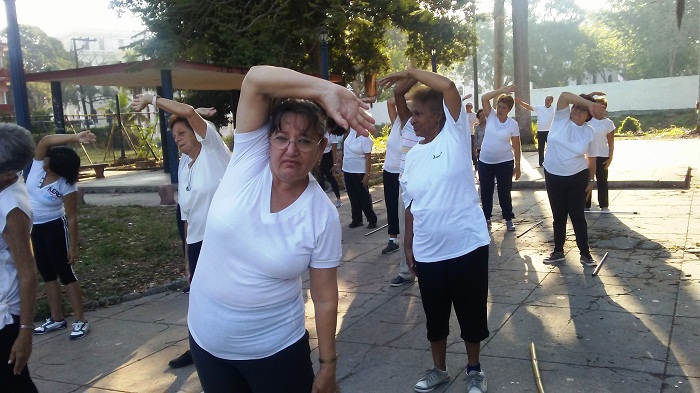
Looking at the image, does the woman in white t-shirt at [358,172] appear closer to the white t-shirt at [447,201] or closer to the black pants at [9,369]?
the white t-shirt at [447,201]

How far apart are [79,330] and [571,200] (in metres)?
5.13

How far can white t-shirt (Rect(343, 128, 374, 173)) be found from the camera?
9.55 m

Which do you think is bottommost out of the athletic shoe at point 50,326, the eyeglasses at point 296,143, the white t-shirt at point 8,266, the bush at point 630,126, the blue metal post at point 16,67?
the athletic shoe at point 50,326

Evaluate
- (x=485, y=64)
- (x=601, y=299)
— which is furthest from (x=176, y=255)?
(x=485, y=64)

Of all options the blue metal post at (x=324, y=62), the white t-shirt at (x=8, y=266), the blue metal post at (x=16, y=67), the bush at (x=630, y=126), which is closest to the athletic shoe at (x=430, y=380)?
the white t-shirt at (x=8, y=266)

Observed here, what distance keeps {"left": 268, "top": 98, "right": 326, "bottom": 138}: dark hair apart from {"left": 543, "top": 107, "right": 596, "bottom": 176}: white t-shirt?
16.0 feet

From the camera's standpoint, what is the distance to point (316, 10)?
15984 millimetres

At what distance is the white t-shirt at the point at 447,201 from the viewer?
12.9 feet

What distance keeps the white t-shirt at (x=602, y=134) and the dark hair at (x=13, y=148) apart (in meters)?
8.15

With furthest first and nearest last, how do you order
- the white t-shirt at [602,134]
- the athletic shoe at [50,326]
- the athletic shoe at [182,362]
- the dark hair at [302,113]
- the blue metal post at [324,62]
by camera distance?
the blue metal post at [324,62] → the white t-shirt at [602,134] → the athletic shoe at [50,326] → the athletic shoe at [182,362] → the dark hair at [302,113]

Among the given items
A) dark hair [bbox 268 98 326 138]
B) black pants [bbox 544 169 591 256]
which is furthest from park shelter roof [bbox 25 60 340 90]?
dark hair [bbox 268 98 326 138]

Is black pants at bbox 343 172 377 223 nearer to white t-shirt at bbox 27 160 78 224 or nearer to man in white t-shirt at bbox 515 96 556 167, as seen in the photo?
white t-shirt at bbox 27 160 78 224

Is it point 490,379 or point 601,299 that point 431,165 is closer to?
point 490,379

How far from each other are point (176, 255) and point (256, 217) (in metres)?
6.73
